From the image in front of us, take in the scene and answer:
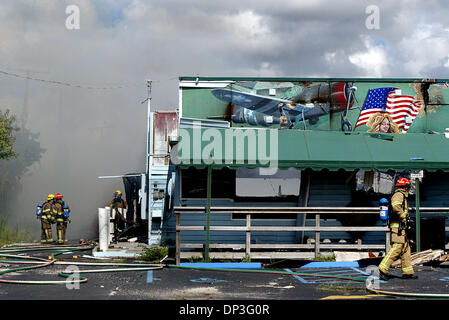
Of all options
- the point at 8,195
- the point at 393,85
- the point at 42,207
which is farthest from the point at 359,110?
the point at 8,195

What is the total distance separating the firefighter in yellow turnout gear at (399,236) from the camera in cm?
1121

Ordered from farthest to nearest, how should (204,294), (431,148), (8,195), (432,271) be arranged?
(8,195), (431,148), (432,271), (204,294)

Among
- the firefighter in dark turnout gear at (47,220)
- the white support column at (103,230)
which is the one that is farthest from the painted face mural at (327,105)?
the firefighter in dark turnout gear at (47,220)

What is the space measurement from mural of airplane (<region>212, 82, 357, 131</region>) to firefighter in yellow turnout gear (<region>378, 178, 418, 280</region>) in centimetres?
545

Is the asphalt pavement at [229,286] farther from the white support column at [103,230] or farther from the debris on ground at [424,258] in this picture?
the white support column at [103,230]

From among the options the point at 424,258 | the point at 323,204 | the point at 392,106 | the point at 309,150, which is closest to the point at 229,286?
the point at 309,150

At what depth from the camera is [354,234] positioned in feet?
52.1

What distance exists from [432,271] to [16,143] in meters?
38.6

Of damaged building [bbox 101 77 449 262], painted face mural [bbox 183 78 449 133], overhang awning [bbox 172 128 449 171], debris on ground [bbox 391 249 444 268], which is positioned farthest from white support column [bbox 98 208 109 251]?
debris on ground [bbox 391 249 444 268]

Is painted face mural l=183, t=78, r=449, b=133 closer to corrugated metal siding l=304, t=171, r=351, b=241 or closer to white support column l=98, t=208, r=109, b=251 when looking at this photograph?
corrugated metal siding l=304, t=171, r=351, b=241

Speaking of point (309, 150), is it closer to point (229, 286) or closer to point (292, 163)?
point (292, 163)

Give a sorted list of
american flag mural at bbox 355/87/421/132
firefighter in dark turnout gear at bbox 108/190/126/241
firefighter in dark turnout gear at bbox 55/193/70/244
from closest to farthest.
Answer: american flag mural at bbox 355/87/421/132 < firefighter in dark turnout gear at bbox 108/190/126/241 < firefighter in dark turnout gear at bbox 55/193/70/244

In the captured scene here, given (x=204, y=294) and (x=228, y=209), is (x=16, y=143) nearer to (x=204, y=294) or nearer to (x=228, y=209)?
(x=228, y=209)

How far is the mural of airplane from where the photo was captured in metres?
16.6
